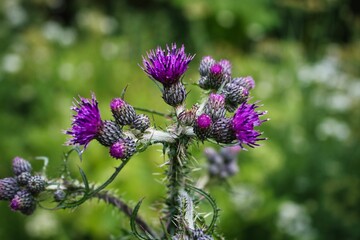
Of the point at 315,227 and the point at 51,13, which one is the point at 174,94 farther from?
the point at 51,13

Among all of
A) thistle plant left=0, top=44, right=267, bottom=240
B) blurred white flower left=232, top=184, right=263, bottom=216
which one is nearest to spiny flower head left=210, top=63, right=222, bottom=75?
thistle plant left=0, top=44, right=267, bottom=240

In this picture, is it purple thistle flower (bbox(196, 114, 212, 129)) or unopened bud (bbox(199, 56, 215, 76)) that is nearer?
purple thistle flower (bbox(196, 114, 212, 129))

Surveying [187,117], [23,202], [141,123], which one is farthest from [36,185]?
[187,117]

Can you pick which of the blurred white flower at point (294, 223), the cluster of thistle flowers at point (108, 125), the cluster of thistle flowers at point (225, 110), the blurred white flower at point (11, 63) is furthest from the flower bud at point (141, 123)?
the blurred white flower at point (11, 63)

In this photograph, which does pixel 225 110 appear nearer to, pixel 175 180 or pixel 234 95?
pixel 234 95

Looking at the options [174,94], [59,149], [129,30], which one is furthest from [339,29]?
[174,94]

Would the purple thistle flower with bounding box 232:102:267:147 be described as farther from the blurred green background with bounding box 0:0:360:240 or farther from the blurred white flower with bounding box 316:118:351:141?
the blurred white flower with bounding box 316:118:351:141
